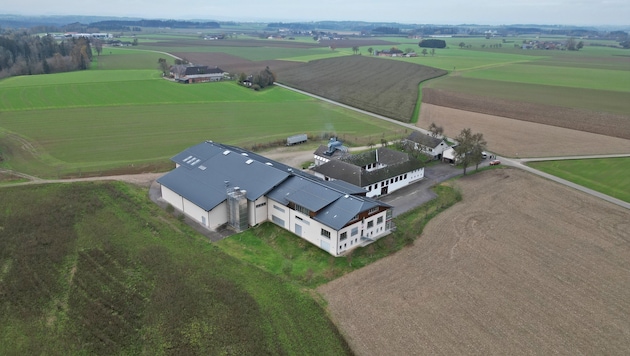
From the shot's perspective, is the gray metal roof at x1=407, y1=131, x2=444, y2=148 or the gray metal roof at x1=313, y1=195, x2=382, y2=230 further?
the gray metal roof at x1=407, y1=131, x2=444, y2=148

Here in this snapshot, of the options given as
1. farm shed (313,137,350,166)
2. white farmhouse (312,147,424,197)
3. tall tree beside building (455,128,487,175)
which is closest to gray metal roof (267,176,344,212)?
white farmhouse (312,147,424,197)

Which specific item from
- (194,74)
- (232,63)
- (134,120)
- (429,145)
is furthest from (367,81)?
(134,120)

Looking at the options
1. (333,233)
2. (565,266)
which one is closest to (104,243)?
(333,233)

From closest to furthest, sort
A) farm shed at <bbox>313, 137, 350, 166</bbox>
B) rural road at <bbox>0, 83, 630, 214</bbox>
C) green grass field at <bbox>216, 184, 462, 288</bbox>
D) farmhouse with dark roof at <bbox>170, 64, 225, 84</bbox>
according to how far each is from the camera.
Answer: green grass field at <bbox>216, 184, 462, 288</bbox> < rural road at <bbox>0, 83, 630, 214</bbox> < farm shed at <bbox>313, 137, 350, 166</bbox> < farmhouse with dark roof at <bbox>170, 64, 225, 84</bbox>

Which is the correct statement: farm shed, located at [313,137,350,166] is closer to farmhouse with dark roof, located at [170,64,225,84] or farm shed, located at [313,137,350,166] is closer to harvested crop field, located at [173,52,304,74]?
farmhouse with dark roof, located at [170,64,225,84]

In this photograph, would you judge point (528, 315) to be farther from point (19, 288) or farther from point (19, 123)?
point (19, 123)

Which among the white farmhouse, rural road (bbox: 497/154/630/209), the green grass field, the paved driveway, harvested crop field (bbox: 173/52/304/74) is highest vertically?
harvested crop field (bbox: 173/52/304/74)

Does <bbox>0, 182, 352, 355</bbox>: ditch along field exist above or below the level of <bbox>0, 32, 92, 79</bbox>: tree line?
below
